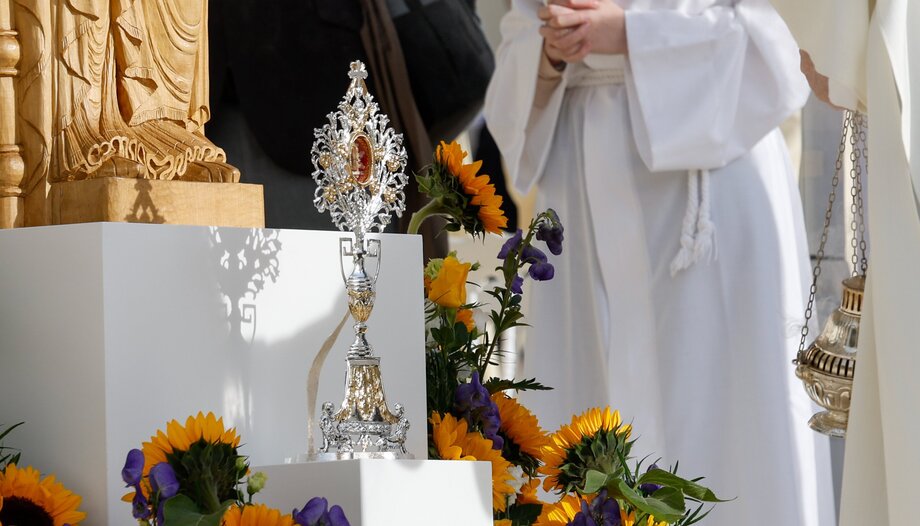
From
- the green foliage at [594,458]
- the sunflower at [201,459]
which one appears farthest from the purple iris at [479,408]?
the sunflower at [201,459]

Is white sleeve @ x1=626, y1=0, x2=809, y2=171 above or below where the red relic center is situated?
above

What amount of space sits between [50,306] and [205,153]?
0.28 meters

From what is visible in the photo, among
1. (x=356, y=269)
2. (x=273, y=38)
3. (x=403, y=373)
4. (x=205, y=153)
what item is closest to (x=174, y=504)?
(x=356, y=269)

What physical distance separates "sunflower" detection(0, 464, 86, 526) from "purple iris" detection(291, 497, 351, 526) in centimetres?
22

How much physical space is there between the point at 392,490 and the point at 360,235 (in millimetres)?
244

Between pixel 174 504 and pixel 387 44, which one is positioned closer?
pixel 174 504

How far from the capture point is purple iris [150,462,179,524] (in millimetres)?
831

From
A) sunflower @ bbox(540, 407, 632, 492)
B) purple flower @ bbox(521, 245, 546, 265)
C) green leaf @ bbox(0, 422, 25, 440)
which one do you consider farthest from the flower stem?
green leaf @ bbox(0, 422, 25, 440)

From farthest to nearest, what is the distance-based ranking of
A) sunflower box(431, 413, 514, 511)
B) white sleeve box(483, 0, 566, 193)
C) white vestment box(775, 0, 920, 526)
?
white sleeve box(483, 0, 566, 193)
white vestment box(775, 0, 920, 526)
sunflower box(431, 413, 514, 511)

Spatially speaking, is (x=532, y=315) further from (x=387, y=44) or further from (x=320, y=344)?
(x=320, y=344)

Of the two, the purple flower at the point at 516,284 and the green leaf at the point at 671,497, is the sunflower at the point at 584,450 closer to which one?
the green leaf at the point at 671,497

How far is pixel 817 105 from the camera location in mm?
3215

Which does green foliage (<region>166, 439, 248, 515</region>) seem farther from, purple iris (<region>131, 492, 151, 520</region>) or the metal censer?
the metal censer

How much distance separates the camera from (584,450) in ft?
3.60
